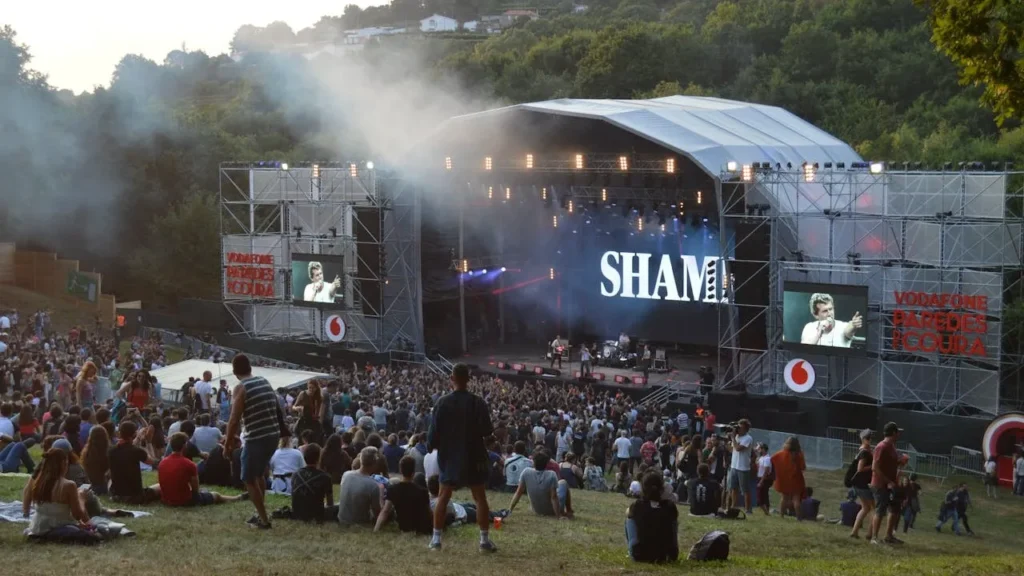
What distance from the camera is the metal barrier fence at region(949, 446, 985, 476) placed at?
2169 cm

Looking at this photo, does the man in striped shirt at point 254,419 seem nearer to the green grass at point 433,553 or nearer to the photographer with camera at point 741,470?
the green grass at point 433,553

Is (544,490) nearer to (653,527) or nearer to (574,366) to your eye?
(653,527)

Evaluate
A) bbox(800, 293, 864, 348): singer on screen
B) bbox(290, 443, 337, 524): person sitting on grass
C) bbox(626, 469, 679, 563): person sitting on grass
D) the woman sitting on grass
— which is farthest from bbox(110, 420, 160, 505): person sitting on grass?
bbox(800, 293, 864, 348): singer on screen

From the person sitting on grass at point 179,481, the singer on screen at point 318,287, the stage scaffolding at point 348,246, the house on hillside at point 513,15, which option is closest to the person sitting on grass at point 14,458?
the person sitting on grass at point 179,481

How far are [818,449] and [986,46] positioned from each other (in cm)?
1353

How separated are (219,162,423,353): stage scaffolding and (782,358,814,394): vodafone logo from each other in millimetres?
11244

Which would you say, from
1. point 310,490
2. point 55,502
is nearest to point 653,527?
point 310,490

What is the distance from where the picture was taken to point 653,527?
815 cm

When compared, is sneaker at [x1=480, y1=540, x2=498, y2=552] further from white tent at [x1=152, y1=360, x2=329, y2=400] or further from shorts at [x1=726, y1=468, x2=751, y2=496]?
white tent at [x1=152, y1=360, x2=329, y2=400]

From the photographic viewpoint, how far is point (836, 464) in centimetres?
2103

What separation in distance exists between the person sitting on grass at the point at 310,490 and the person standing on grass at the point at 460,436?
59.6 inches

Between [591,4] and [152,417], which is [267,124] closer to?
[591,4]

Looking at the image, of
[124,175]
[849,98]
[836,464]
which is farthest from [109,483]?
[849,98]

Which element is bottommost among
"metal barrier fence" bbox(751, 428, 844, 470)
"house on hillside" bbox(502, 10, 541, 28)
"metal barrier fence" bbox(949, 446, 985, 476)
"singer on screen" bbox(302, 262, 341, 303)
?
"metal barrier fence" bbox(949, 446, 985, 476)
